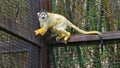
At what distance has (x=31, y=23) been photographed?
3240 millimetres

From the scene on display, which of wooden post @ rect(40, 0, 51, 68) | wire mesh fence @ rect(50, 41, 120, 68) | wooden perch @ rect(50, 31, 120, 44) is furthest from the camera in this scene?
wire mesh fence @ rect(50, 41, 120, 68)

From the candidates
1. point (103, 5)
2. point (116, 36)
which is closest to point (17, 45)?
point (116, 36)

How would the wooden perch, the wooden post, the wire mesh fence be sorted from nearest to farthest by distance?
the wooden perch
the wooden post
the wire mesh fence

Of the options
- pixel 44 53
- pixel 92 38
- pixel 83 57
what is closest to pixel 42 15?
pixel 44 53

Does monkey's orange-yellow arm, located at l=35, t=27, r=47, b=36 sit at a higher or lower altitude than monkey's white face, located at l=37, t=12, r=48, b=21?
lower

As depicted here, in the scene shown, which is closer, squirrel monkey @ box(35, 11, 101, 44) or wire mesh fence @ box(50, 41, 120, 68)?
squirrel monkey @ box(35, 11, 101, 44)

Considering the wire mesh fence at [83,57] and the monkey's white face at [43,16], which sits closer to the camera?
the monkey's white face at [43,16]

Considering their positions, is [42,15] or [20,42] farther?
[42,15]

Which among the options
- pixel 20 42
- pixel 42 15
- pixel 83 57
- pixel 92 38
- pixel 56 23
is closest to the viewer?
pixel 20 42

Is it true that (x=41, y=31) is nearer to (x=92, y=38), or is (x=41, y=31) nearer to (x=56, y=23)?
(x=56, y=23)

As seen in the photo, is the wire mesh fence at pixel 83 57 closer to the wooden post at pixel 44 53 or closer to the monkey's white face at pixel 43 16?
the wooden post at pixel 44 53

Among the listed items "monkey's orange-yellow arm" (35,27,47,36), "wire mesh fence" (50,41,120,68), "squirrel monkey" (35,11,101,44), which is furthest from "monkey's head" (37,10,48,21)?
"wire mesh fence" (50,41,120,68)

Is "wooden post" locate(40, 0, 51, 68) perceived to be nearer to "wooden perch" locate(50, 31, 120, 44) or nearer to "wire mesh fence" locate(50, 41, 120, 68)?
"wire mesh fence" locate(50, 41, 120, 68)

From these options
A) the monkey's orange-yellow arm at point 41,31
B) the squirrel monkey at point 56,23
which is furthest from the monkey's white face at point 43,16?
the monkey's orange-yellow arm at point 41,31
